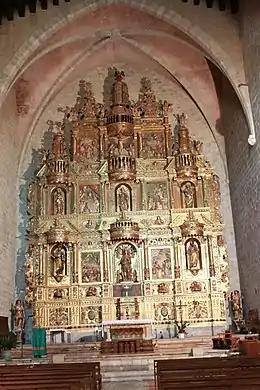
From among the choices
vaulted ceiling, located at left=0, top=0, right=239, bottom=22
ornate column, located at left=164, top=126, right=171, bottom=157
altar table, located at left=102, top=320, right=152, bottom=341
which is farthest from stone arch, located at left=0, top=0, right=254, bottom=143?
altar table, located at left=102, top=320, right=152, bottom=341

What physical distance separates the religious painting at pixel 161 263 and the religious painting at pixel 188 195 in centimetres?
170

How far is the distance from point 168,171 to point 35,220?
4.89 meters

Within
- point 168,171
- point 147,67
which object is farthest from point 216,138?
point 147,67

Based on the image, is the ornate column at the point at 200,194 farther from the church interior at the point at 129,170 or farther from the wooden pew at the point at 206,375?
the wooden pew at the point at 206,375

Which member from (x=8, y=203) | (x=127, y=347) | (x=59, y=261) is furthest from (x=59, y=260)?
(x=127, y=347)

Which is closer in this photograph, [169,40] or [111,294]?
[111,294]

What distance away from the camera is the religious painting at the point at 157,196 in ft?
57.3

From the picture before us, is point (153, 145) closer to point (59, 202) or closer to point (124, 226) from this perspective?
point (124, 226)

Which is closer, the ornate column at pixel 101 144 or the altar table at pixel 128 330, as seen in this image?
the altar table at pixel 128 330

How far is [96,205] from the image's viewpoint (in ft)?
57.8

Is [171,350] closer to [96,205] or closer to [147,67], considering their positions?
[96,205]

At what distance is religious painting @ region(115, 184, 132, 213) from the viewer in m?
17.4

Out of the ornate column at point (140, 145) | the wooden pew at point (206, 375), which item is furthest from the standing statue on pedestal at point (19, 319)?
the wooden pew at point (206, 375)

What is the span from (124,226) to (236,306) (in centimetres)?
437
